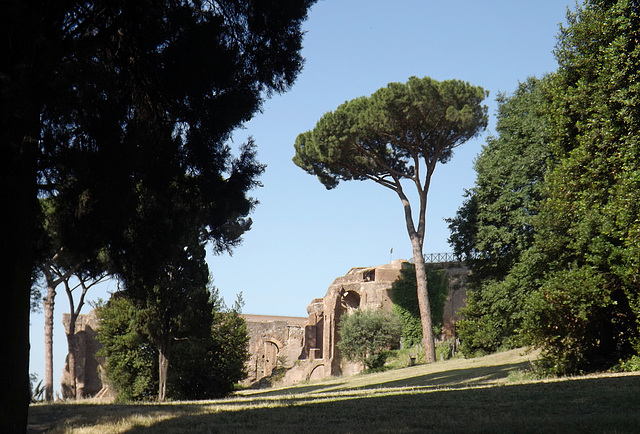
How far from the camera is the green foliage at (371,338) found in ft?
108

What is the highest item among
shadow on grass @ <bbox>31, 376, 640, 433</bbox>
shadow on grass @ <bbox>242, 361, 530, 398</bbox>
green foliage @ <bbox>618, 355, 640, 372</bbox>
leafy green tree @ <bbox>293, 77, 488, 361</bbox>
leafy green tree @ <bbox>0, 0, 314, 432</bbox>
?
leafy green tree @ <bbox>293, 77, 488, 361</bbox>

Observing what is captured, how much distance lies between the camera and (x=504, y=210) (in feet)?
67.1

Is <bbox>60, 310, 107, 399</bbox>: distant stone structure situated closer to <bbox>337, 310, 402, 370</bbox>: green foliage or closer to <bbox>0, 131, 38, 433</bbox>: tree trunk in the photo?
<bbox>337, 310, 402, 370</bbox>: green foliage

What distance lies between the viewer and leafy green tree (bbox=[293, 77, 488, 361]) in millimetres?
28359

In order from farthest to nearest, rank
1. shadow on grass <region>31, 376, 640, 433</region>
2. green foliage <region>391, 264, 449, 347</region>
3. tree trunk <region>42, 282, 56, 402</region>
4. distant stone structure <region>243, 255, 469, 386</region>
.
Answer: distant stone structure <region>243, 255, 469, 386</region>, green foliage <region>391, 264, 449, 347</region>, tree trunk <region>42, 282, 56, 402</region>, shadow on grass <region>31, 376, 640, 433</region>

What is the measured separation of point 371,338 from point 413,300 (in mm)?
3289

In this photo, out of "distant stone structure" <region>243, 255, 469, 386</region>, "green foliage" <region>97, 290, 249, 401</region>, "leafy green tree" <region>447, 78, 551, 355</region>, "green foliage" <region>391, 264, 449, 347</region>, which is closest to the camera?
"leafy green tree" <region>447, 78, 551, 355</region>

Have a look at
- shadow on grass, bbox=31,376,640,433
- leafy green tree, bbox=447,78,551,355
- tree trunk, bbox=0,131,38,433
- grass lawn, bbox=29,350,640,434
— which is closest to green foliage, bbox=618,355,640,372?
grass lawn, bbox=29,350,640,434

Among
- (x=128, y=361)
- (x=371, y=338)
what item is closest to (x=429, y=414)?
(x=128, y=361)

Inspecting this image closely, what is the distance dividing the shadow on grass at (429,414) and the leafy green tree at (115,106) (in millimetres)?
2365

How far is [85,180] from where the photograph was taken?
8492mm

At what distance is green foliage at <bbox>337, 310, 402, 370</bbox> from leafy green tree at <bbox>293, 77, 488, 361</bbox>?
451cm

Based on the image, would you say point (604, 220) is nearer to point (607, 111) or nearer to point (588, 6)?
point (607, 111)

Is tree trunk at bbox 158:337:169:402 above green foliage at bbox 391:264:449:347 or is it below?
below
